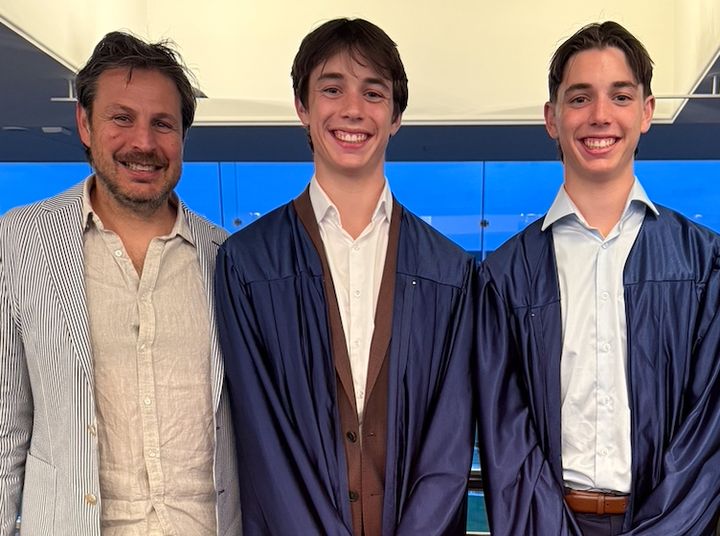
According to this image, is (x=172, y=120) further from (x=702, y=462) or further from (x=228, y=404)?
(x=702, y=462)

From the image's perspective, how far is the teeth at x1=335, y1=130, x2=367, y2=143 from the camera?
1.49 m

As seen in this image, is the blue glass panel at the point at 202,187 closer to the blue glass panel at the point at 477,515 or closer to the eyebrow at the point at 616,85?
the blue glass panel at the point at 477,515

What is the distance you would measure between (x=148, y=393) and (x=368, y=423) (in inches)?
19.2

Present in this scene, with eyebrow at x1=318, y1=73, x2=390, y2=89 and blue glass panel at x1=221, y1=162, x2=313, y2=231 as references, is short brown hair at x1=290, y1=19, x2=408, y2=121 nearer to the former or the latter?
eyebrow at x1=318, y1=73, x2=390, y2=89

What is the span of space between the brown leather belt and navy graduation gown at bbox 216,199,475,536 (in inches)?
9.9

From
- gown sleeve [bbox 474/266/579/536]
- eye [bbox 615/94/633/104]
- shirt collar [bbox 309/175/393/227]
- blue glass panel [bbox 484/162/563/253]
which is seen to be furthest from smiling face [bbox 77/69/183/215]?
blue glass panel [bbox 484/162/563/253]

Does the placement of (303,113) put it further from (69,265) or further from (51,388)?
(51,388)

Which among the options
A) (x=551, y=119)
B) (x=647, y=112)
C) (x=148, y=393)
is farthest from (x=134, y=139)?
(x=647, y=112)

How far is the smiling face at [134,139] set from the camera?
1.47 metres

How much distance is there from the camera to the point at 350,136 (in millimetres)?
1488

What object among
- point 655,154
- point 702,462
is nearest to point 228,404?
point 702,462

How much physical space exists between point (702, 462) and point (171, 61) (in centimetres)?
155

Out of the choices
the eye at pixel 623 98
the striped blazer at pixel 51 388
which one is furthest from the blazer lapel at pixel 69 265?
the eye at pixel 623 98

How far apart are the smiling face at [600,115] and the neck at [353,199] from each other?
0.49 meters
